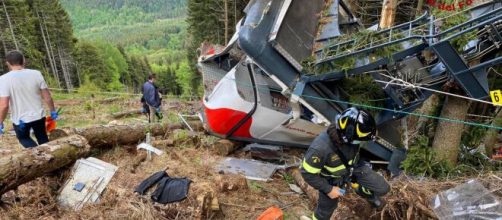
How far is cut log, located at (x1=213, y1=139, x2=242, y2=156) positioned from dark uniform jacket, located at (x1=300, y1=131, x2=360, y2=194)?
125 inches

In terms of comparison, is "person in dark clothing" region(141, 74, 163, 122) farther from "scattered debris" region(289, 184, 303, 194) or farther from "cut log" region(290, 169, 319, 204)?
"scattered debris" region(289, 184, 303, 194)

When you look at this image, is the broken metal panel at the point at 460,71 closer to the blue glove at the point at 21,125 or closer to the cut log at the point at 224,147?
the cut log at the point at 224,147

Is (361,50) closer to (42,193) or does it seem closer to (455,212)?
(455,212)

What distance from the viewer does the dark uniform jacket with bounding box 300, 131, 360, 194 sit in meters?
2.89

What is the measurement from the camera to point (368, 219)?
3564 mm

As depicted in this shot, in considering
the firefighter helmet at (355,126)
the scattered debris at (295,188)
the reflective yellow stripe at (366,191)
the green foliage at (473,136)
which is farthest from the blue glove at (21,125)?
the green foliage at (473,136)

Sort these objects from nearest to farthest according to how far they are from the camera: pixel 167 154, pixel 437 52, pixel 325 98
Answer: pixel 437 52
pixel 325 98
pixel 167 154

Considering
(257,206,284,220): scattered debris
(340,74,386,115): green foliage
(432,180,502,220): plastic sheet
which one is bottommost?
(257,206,284,220): scattered debris

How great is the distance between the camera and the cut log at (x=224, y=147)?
6.12 m

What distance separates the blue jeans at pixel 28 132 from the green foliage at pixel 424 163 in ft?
14.7

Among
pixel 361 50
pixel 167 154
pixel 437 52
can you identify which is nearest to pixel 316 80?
pixel 361 50

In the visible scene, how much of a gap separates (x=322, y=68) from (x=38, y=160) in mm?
3330

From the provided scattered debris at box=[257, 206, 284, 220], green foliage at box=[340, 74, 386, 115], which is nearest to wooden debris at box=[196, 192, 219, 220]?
scattered debris at box=[257, 206, 284, 220]

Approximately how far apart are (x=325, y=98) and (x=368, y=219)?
1515mm
